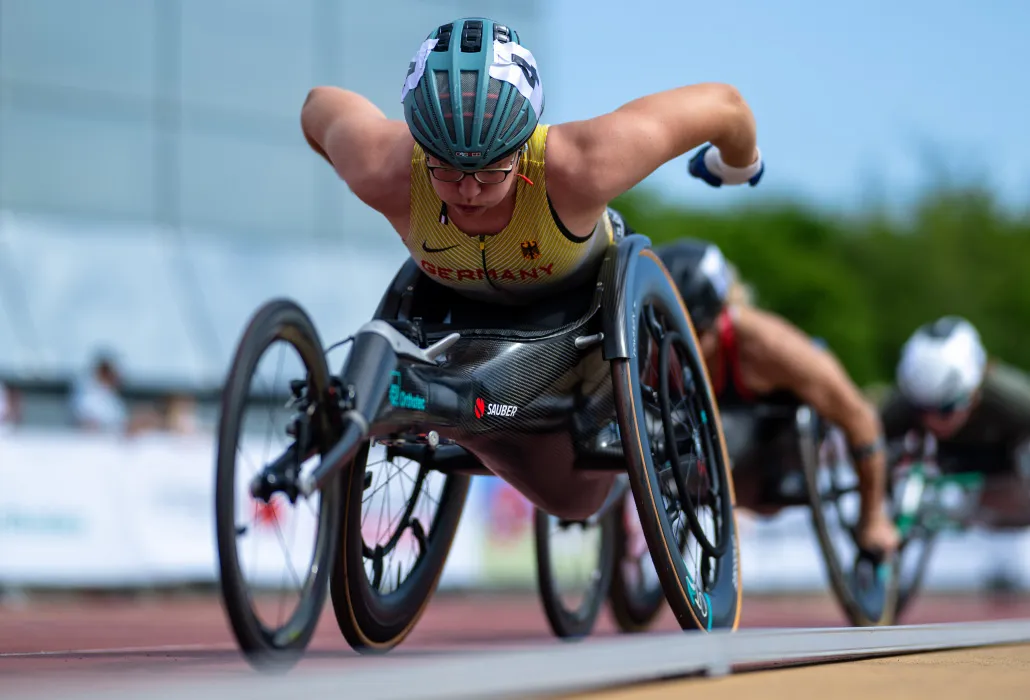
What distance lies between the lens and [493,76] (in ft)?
13.7

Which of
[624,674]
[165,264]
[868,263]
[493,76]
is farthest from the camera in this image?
[868,263]

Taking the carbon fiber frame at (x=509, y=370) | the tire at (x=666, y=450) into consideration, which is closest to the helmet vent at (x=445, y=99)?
the carbon fiber frame at (x=509, y=370)

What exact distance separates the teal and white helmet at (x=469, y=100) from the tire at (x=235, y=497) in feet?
2.28

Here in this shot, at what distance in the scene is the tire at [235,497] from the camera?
340 centimetres

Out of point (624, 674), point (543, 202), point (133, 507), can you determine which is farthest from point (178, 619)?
point (624, 674)

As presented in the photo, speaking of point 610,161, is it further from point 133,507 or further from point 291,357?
point 133,507

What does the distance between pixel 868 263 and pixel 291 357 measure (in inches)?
2898

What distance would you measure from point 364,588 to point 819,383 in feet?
12.8

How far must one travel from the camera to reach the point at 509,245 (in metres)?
4.47

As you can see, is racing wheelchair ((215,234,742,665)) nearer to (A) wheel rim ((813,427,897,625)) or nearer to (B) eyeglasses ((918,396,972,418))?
(A) wheel rim ((813,427,897,625))

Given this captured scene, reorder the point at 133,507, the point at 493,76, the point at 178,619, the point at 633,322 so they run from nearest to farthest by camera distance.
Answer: the point at 493,76, the point at 633,322, the point at 178,619, the point at 133,507

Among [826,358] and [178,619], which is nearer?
[826,358]

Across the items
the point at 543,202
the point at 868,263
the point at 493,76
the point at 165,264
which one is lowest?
the point at 543,202

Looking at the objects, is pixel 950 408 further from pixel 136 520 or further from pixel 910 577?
pixel 136 520
